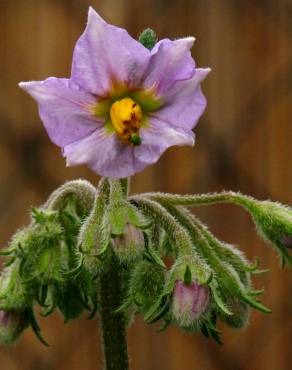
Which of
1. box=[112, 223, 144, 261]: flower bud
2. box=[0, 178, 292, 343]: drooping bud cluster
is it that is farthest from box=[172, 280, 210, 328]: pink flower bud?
box=[112, 223, 144, 261]: flower bud

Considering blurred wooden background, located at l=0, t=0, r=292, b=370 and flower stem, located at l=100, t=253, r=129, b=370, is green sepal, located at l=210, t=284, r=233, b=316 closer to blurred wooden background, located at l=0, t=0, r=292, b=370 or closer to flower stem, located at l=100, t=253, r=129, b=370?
A: flower stem, located at l=100, t=253, r=129, b=370

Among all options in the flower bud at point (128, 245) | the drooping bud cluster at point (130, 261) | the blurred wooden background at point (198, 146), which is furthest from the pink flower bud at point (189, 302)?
the blurred wooden background at point (198, 146)

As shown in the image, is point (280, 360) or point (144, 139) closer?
point (144, 139)

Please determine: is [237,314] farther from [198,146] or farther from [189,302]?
[198,146]

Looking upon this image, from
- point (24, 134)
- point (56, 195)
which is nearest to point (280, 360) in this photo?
point (24, 134)

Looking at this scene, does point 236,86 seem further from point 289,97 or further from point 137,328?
point 137,328

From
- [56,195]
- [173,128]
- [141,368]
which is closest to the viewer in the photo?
[173,128]
